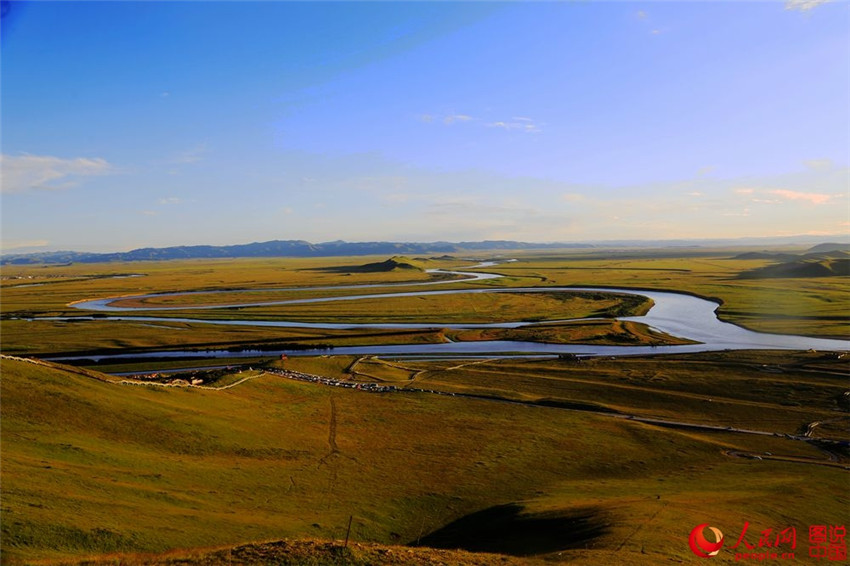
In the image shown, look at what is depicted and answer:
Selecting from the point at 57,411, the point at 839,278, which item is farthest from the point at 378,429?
the point at 839,278

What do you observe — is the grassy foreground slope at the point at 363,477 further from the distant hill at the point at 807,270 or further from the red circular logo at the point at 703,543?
the distant hill at the point at 807,270

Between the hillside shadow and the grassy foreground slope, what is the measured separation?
0.11 m

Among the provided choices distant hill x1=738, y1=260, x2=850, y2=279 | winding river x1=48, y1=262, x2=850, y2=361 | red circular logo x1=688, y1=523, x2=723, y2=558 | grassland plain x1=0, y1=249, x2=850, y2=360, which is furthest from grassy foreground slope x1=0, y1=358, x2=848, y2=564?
distant hill x1=738, y1=260, x2=850, y2=279

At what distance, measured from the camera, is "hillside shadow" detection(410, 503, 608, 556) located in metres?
21.4

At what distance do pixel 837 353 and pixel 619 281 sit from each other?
10932 centimetres

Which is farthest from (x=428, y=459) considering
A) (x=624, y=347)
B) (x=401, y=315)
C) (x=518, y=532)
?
(x=401, y=315)

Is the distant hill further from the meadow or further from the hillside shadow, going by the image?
the hillside shadow

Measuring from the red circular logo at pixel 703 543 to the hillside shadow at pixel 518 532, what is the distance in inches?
140

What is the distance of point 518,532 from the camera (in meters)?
23.1

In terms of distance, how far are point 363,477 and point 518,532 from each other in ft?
35.4

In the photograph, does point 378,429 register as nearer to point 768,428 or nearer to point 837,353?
point 768,428

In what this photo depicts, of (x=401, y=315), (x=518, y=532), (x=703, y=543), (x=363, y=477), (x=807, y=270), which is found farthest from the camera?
(x=807, y=270)

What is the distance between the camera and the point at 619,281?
553ft

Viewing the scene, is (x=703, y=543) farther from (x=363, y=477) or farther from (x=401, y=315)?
(x=401, y=315)
